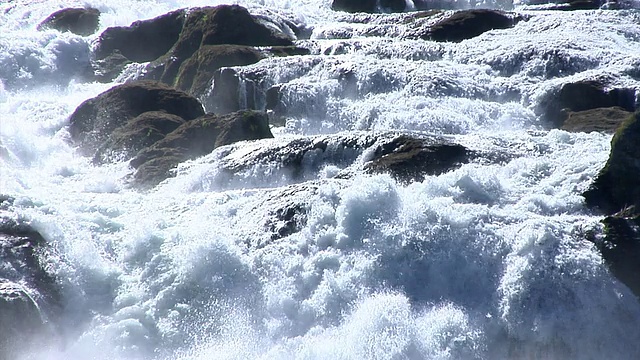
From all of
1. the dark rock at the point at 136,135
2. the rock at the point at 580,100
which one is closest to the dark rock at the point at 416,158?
the rock at the point at 580,100

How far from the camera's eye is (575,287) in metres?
11.5

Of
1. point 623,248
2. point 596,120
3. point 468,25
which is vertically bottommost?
point 468,25

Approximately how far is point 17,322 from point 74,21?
69.6 feet

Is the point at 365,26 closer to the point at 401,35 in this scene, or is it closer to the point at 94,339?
the point at 401,35

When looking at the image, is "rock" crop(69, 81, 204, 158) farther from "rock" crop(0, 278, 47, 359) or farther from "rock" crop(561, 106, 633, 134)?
"rock" crop(561, 106, 633, 134)

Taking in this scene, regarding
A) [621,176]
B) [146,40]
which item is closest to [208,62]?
[146,40]

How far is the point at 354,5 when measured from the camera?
33625 mm

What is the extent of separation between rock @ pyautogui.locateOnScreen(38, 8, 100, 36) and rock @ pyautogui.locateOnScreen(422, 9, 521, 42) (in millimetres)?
12621

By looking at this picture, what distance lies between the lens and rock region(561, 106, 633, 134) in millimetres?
16594

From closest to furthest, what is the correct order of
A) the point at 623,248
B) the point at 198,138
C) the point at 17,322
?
1. the point at 623,248
2. the point at 17,322
3. the point at 198,138

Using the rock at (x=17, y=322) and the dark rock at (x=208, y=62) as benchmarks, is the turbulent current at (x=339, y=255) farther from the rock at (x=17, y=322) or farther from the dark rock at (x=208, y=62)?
the dark rock at (x=208, y=62)

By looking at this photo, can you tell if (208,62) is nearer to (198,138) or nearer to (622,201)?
(198,138)

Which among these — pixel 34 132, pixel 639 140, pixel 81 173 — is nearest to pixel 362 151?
pixel 639 140

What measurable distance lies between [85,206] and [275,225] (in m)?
3.76
